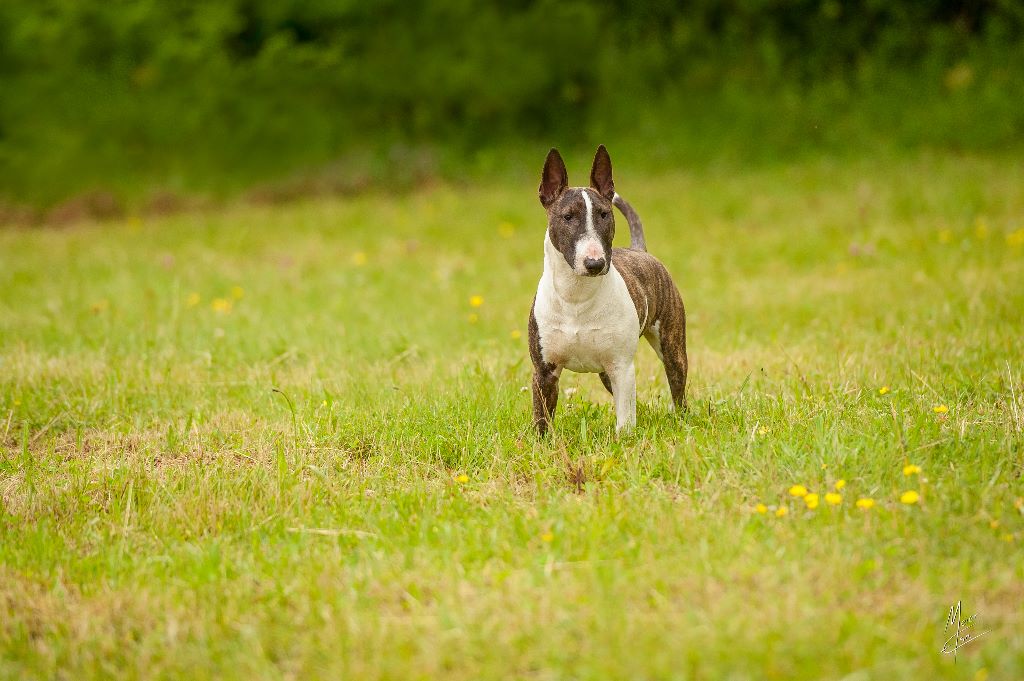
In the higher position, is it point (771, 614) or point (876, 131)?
point (876, 131)

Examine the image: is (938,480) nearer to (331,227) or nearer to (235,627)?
(235,627)

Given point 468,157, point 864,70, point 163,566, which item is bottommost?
point 163,566

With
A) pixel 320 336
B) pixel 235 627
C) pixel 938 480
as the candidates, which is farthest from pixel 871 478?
pixel 320 336

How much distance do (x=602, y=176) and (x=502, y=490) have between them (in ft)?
4.59

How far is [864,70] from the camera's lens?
12.6m

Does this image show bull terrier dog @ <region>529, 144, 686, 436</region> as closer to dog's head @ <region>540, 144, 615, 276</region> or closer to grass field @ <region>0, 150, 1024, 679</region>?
dog's head @ <region>540, 144, 615, 276</region>

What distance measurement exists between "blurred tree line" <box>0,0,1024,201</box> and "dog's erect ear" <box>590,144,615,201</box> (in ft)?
29.1

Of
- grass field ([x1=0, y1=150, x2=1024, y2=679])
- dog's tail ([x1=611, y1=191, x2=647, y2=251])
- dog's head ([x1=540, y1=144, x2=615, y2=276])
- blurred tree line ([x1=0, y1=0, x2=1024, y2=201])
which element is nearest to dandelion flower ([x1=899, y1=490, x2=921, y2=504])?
grass field ([x1=0, y1=150, x2=1024, y2=679])

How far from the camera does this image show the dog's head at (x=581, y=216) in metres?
3.95

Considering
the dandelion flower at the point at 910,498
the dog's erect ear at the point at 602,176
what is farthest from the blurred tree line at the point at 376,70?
the dandelion flower at the point at 910,498

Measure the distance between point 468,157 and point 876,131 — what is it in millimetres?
5015

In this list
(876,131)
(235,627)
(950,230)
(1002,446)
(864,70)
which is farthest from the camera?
(864,70)

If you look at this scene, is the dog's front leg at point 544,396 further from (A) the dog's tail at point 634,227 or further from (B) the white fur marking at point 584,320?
(A) the dog's tail at point 634,227

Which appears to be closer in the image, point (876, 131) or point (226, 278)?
point (226, 278)
